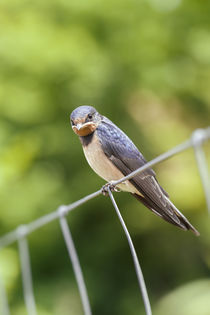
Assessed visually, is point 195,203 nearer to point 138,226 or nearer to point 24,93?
point 138,226

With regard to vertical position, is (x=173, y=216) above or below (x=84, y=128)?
below

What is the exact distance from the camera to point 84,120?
2133 millimetres

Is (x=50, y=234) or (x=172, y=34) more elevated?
(x=172, y=34)

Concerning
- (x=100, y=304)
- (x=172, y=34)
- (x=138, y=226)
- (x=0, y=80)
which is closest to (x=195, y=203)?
(x=138, y=226)

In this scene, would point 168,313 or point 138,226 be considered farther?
point 138,226

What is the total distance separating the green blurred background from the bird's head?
5.31 ft

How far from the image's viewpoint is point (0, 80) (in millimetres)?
4000

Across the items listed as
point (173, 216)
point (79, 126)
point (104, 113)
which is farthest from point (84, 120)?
point (104, 113)

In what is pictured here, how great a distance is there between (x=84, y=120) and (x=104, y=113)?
6.24ft

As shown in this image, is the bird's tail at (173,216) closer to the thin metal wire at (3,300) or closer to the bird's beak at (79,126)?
the bird's beak at (79,126)

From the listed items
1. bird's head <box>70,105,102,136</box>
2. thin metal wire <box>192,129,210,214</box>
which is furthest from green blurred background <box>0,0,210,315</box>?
thin metal wire <box>192,129,210,214</box>

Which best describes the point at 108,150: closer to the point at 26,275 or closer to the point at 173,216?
the point at 173,216

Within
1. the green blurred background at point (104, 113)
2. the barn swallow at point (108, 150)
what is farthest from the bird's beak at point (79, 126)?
the green blurred background at point (104, 113)

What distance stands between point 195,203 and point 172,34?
4.24 feet
